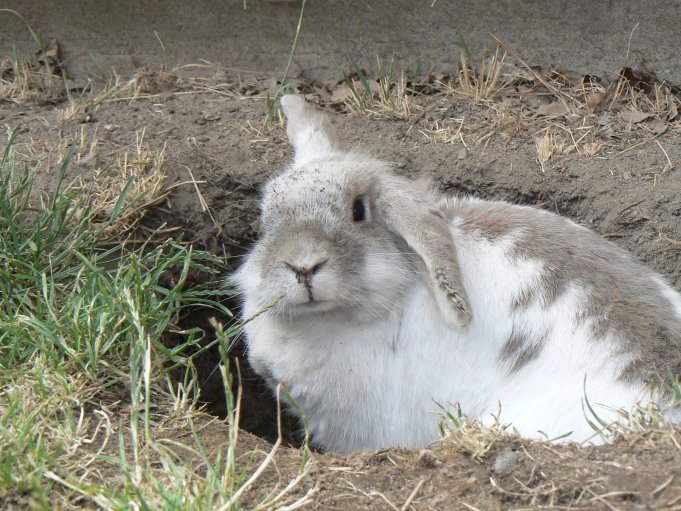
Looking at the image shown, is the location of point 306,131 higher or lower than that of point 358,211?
higher

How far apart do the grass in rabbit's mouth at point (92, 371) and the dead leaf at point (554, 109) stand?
248 centimetres

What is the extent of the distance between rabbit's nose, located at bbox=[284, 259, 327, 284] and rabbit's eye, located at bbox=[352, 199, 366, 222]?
43cm

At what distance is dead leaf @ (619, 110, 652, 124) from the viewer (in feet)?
17.7

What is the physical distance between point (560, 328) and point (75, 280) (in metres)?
2.21

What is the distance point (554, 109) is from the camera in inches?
218

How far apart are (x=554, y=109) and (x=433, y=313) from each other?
2364 mm

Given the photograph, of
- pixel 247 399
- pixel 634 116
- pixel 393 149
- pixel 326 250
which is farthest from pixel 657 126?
pixel 247 399

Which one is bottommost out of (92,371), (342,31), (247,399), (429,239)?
(247,399)

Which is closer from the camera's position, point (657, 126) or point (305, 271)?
point (305, 271)

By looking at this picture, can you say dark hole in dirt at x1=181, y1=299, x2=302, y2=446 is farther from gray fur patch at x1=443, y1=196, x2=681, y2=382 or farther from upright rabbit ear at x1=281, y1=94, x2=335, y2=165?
gray fur patch at x1=443, y1=196, x2=681, y2=382

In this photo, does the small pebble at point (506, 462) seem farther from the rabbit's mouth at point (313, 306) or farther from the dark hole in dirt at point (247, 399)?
the dark hole in dirt at point (247, 399)

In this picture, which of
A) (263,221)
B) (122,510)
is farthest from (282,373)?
(122,510)

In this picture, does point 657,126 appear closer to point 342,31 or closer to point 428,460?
point 342,31

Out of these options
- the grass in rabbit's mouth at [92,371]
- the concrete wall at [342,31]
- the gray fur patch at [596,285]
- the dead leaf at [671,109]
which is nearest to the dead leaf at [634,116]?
the dead leaf at [671,109]
